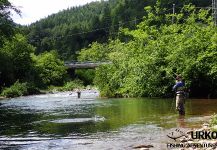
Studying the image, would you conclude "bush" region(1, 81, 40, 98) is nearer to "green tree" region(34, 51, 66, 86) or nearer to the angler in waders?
"green tree" region(34, 51, 66, 86)

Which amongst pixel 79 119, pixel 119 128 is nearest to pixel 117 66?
pixel 79 119

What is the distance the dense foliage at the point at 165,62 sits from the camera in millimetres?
35594

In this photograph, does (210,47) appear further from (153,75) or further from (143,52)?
(143,52)

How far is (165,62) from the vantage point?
38.6 metres

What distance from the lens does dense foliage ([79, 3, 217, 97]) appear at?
3559 centimetres

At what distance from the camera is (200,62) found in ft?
117

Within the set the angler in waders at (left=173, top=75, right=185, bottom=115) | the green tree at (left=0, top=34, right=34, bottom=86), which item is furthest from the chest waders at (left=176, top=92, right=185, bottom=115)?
the green tree at (left=0, top=34, right=34, bottom=86)

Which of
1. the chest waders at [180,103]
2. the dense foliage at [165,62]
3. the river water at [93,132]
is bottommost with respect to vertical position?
the river water at [93,132]
